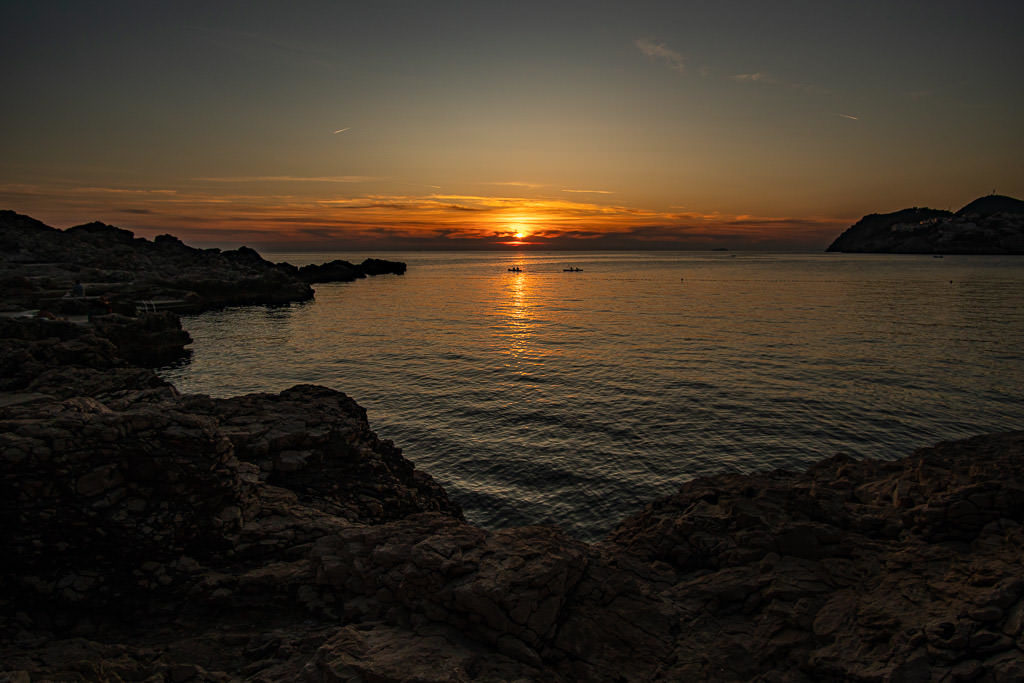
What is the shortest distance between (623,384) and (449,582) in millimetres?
26348

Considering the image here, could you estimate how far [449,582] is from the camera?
8.23 m

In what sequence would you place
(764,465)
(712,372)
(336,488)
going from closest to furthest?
1. (336,488)
2. (764,465)
3. (712,372)

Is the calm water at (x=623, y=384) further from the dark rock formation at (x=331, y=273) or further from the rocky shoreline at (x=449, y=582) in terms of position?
the dark rock formation at (x=331, y=273)

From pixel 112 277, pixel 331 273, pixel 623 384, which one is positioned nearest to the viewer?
pixel 623 384

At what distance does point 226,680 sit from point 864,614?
32.2 ft

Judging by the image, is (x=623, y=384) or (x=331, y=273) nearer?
(x=623, y=384)

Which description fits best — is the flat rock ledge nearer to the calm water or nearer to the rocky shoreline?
the rocky shoreline

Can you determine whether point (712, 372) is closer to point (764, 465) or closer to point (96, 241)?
point (764, 465)

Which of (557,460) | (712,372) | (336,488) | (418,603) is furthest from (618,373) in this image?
(418,603)

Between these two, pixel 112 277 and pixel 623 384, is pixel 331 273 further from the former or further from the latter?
pixel 623 384

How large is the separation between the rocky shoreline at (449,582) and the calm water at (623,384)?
7635 millimetres

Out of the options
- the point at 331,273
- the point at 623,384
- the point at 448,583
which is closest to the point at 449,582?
the point at 448,583

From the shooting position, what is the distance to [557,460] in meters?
21.9

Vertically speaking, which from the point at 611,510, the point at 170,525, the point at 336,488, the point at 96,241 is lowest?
the point at 611,510
